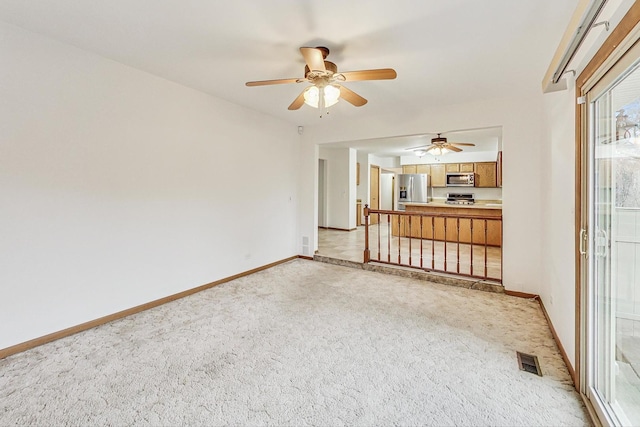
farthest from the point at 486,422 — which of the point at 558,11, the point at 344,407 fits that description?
the point at 558,11

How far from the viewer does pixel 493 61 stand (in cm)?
266

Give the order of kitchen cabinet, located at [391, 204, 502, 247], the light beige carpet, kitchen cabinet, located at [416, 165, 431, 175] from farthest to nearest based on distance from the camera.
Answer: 1. kitchen cabinet, located at [416, 165, 431, 175]
2. kitchen cabinet, located at [391, 204, 502, 247]
3. the light beige carpet

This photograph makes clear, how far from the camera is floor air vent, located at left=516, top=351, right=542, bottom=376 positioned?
199cm

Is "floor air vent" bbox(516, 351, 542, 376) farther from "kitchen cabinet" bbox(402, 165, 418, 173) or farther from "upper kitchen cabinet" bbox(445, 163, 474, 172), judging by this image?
"kitchen cabinet" bbox(402, 165, 418, 173)

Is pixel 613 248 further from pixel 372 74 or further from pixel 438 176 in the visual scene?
pixel 438 176

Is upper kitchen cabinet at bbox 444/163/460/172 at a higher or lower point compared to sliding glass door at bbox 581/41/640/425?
higher

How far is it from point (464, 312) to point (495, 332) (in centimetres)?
43

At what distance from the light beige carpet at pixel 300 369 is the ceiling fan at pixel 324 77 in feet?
6.89

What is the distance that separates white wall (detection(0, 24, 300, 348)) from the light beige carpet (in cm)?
40

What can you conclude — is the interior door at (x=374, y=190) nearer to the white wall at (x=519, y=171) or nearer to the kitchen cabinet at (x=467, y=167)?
the kitchen cabinet at (x=467, y=167)

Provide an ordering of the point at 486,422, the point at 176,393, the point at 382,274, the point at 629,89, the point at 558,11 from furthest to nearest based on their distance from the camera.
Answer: the point at 382,274 → the point at 558,11 → the point at 176,393 → the point at 486,422 → the point at 629,89

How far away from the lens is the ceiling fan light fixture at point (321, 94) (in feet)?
8.53

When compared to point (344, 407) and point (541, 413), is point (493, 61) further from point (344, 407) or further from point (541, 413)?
point (344, 407)

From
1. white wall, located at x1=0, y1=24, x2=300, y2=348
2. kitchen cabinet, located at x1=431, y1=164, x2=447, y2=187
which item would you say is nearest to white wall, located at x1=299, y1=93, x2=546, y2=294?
white wall, located at x1=0, y1=24, x2=300, y2=348
